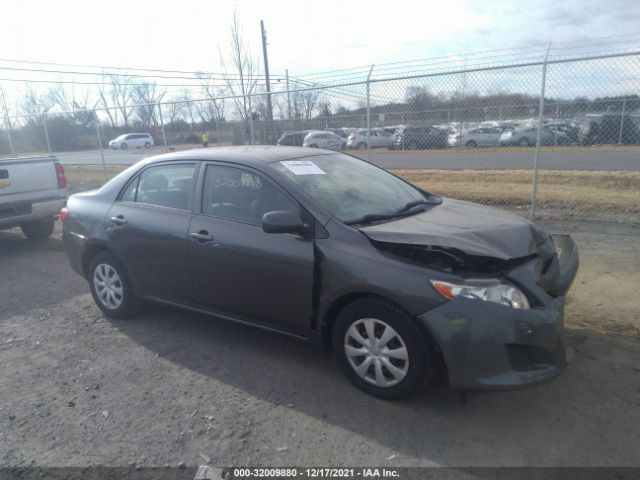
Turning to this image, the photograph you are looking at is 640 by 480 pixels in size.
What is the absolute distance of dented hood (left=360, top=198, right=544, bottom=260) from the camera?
303 centimetres

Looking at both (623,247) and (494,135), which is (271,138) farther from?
(623,247)

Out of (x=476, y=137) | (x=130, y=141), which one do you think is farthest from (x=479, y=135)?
(x=130, y=141)

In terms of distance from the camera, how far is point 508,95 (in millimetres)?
9938

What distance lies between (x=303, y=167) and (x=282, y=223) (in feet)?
2.70

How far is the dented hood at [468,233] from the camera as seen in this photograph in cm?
303

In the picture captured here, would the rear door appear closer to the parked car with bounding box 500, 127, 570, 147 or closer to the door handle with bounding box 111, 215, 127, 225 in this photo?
the door handle with bounding box 111, 215, 127, 225

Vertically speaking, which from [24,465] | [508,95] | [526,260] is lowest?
[24,465]

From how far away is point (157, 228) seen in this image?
420 cm

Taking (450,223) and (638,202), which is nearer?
(450,223)

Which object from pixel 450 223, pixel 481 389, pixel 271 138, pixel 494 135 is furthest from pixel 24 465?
pixel 494 135

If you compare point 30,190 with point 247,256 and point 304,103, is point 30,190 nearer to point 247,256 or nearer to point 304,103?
point 247,256

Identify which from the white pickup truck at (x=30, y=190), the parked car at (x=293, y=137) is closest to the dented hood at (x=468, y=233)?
the white pickup truck at (x=30, y=190)

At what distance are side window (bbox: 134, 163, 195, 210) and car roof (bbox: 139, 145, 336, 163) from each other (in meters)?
0.11

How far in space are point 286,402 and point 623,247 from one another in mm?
5080
